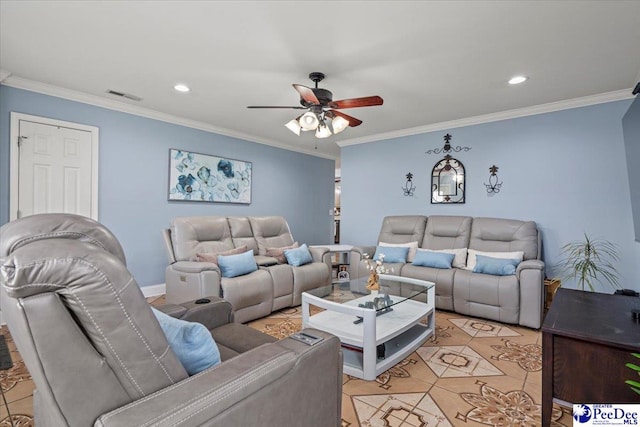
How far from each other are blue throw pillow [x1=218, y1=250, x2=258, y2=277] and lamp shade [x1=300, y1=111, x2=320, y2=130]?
5.07ft

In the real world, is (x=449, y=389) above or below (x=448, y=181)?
below

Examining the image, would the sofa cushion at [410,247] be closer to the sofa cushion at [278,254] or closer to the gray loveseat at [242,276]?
the gray loveseat at [242,276]

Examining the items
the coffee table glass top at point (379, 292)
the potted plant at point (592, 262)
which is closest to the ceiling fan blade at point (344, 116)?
the coffee table glass top at point (379, 292)

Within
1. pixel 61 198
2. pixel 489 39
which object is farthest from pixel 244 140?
pixel 489 39

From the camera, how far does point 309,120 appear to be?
275 cm

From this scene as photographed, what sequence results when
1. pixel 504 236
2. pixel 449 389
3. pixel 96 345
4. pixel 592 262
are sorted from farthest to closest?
1. pixel 504 236
2. pixel 592 262
3. pixel 449 389
4. pixel 96 345

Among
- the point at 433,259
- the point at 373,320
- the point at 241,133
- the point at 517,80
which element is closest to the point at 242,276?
the point at 373,320

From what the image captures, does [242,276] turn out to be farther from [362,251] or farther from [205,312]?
[362,251]

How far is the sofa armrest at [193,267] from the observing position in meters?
3.02

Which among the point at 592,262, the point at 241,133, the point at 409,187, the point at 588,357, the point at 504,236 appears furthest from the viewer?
the point at 241,133

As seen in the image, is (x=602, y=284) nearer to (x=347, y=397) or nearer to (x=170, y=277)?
(x=347, y=397)

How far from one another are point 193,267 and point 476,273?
2.99 m

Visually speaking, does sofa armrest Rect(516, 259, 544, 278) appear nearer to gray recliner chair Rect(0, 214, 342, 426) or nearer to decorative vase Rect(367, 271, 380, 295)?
decorative vase Rect(367, 271, 380, 295)

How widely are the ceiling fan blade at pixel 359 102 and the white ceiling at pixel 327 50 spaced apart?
0.35 meters
